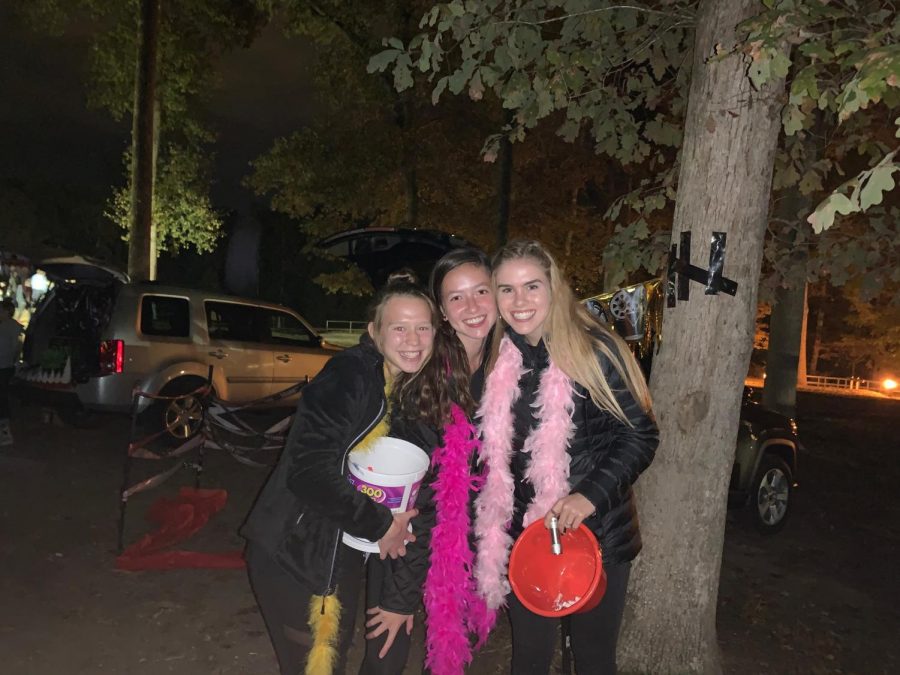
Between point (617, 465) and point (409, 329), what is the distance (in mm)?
884

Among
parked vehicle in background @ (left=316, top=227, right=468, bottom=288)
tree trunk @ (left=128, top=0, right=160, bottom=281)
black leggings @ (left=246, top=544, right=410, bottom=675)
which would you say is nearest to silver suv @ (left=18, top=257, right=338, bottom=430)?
parked vehicle in background @ (left=316, top=227, right=468, bottom=288)

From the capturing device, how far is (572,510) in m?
2.37

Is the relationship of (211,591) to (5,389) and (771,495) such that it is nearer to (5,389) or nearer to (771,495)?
(771,495)

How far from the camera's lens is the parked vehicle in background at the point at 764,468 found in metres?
5.97

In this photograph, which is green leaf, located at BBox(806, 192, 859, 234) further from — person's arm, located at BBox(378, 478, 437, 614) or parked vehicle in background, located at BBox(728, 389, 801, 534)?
parked vehicle in background, located at BBox(728, 389, 801, 534)

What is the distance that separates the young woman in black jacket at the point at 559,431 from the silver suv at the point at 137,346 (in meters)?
6.44

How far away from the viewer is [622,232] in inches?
182

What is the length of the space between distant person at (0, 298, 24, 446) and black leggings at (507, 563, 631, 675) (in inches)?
292

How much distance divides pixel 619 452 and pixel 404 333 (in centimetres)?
88

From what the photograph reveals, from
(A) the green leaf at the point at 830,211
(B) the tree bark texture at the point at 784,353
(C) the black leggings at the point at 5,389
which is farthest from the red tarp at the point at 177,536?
(B) the tree bark texture at the point at 784,353

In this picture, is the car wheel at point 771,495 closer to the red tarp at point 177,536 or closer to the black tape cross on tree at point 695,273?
the black tape cross on tree at point 695,273

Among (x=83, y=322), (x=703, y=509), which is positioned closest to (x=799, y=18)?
(x=703, y=509)

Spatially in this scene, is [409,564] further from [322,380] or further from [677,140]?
[677,140]

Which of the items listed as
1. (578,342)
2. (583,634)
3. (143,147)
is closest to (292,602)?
(583,634)
